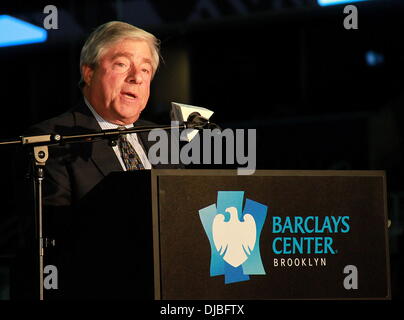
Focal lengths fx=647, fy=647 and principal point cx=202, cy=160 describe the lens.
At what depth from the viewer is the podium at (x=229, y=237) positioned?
179 centimetres

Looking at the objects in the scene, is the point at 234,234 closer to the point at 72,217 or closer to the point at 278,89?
the point at 72,217

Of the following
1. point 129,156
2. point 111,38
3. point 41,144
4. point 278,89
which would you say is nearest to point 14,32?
point 111,38

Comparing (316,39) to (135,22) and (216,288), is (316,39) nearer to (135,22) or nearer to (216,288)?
(135,22)

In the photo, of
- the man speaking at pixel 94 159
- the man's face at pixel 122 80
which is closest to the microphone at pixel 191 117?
the man speaking at pixel 94 159

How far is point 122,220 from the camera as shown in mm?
1838

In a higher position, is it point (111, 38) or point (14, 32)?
point (14, 32)

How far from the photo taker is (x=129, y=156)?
7.71 feet

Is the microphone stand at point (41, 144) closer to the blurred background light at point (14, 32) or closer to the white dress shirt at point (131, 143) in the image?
the white dress shirt at point (131, 143)

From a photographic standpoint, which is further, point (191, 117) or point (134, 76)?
point (134, 76)

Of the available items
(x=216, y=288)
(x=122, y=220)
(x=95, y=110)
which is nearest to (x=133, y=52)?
(x=95, y=110)

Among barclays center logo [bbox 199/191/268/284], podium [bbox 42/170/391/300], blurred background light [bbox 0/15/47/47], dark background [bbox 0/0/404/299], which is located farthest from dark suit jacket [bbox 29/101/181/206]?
dark background [bbox 0/0/404/299]

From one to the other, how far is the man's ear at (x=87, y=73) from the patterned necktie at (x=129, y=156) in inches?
13.1

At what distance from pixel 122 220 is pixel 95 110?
0.84 meters

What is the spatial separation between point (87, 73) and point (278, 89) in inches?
276
